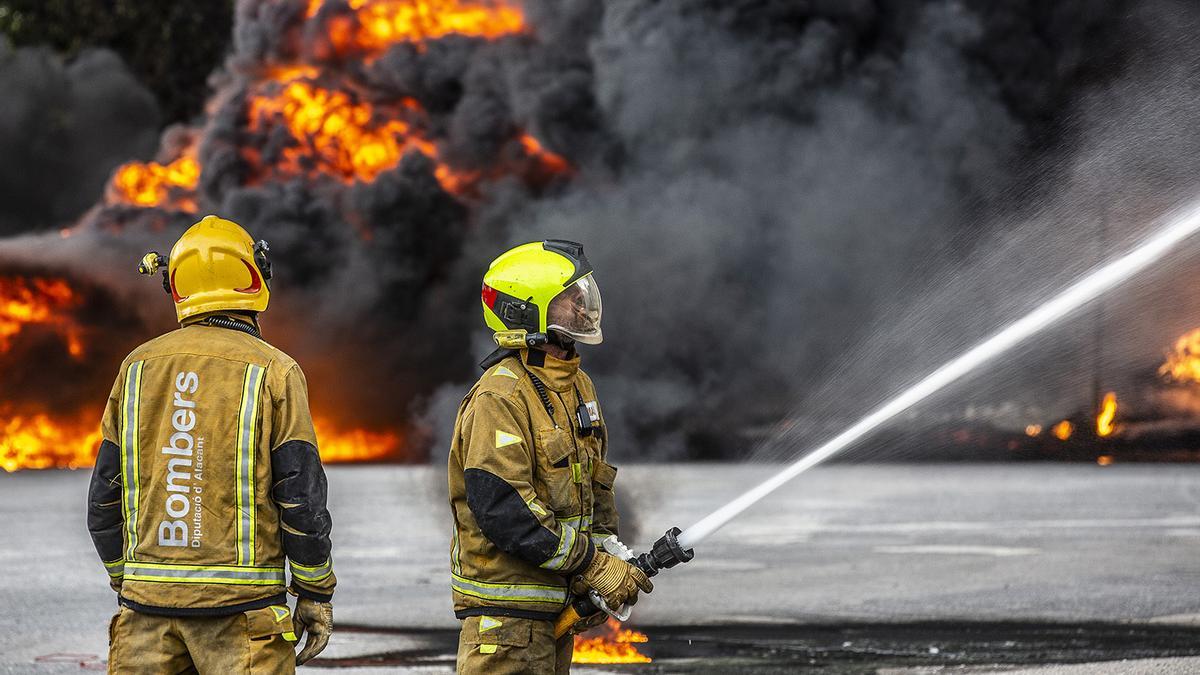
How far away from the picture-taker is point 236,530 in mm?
3293

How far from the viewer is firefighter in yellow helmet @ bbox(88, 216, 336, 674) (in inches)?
129

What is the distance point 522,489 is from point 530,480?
0.05m

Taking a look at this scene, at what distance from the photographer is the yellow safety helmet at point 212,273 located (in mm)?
3453

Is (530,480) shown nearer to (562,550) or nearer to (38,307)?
(562,550)

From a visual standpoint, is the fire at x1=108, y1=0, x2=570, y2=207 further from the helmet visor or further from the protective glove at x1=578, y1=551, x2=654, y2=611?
the protective glove at x1=578, y1=551, x2=654, y2=611

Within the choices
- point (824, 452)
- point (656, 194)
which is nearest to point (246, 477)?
point (824, 452)

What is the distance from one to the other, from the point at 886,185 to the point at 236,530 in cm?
2266

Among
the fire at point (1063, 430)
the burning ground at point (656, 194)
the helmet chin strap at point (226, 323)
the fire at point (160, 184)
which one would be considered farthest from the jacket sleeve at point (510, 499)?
the fire at point (160, 184)

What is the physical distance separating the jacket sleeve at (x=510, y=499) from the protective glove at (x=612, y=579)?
38 millimetres

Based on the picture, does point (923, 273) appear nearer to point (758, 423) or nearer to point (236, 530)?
point (758, 423)

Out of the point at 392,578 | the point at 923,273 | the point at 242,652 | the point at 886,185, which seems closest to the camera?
the point at 242,652

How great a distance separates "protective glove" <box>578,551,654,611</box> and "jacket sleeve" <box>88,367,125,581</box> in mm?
1180

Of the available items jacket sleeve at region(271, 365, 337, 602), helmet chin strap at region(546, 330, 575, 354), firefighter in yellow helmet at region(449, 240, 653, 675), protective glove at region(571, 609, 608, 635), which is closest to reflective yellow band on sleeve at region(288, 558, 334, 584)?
jacket sleeve at region(271, 365, 337, 602)

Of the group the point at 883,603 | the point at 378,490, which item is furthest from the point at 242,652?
the point at 378,490
